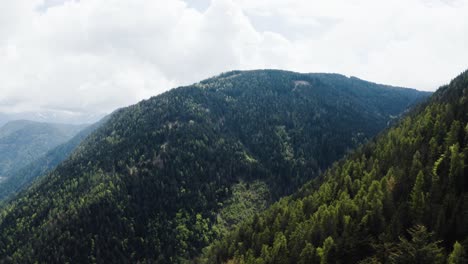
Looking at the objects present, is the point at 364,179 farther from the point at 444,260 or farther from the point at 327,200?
the point at 444,260

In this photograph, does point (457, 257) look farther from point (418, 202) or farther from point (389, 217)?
point (389, 217)

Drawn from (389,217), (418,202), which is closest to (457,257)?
(418,202)

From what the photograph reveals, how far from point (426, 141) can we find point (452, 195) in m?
64.4

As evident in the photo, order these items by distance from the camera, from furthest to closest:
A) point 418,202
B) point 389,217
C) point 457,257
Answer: point 389,217 → point 418,202 → point 457,257

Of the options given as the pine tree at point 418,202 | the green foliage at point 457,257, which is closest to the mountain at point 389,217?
the green foliage at point 457,257

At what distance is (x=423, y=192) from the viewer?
115 metres

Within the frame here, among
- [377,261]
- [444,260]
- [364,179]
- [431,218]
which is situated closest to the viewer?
[444,260]

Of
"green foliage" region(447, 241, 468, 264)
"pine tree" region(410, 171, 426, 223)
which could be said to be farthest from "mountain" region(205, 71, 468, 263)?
"pine tree" region(410, 171, 426, 223)

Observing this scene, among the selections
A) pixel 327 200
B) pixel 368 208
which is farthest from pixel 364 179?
pixel 368 208

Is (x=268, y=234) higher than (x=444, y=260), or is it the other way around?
(x=444, y=260)

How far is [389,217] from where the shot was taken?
108438mm

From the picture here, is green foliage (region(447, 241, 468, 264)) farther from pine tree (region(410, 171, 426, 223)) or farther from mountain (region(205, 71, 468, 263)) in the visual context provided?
pine tree (region(410, 171, 426, 223))

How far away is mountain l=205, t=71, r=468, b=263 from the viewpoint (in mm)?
88812

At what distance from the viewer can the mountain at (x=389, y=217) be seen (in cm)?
8881
